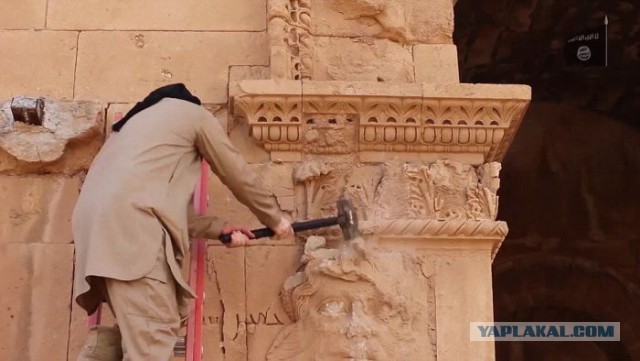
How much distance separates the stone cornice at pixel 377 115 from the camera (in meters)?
5.67

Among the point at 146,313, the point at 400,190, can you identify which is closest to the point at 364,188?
the point at 400,190

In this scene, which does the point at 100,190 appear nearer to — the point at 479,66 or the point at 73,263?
the point at 73,263

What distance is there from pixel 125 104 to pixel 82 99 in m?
0.22

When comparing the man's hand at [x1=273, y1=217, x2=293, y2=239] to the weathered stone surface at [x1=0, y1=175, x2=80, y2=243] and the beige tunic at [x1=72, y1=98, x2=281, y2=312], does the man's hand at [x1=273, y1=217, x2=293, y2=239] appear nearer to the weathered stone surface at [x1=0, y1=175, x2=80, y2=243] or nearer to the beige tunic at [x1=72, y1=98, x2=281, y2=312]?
the beige tunic at [x1=72, y1=98, x2=281, y2=312]

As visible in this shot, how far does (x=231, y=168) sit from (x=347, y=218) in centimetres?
57

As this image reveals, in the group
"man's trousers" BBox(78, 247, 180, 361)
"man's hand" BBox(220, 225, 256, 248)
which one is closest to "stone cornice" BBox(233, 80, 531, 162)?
"man's hand" BBox(220, 225, 256, 248)

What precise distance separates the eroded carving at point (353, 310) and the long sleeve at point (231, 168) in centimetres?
42

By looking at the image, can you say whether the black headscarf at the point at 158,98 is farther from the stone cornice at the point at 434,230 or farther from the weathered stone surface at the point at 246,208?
the stone cornice at the point at 434,230

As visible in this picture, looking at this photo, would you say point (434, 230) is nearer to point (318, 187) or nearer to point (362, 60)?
point (318, 187)

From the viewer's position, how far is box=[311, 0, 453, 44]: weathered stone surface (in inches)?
237

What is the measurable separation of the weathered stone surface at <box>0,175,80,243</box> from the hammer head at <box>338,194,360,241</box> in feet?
4.35

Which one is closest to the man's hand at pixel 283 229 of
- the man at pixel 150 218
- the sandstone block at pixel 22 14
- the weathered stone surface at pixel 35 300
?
the man at pixel 150 218

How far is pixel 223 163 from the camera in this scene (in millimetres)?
5059

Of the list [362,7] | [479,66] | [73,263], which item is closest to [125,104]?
[73,263]
